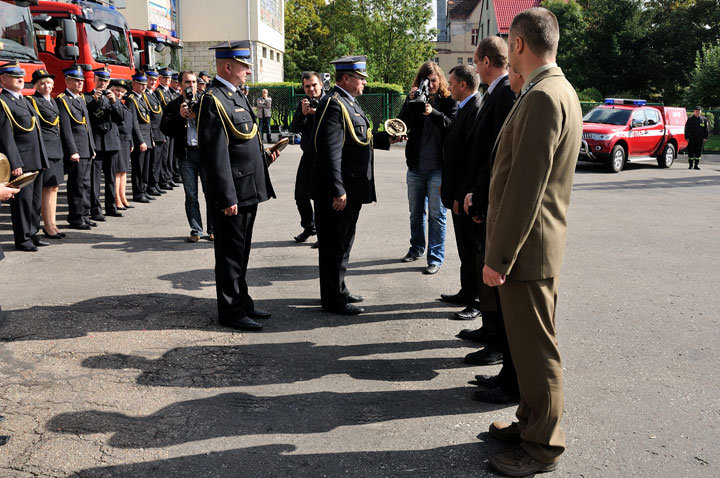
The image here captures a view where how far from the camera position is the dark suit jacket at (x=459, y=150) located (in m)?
5.52

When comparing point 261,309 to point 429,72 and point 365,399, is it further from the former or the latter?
point 429,72

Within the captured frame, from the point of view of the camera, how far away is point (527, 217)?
318cm

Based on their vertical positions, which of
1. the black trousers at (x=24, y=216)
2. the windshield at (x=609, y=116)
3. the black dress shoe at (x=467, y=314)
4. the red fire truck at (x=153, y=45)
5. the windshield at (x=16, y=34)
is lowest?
the black dress shoe at (x=467, y=314)

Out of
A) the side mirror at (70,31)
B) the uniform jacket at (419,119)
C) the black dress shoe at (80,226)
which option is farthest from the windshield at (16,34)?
the uniform jacket at (419,119)

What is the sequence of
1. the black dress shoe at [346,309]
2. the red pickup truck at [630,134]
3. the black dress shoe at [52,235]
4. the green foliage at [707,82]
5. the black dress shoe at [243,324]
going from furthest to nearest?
the green foliage at [707,82]
the red pickup truck at [630,134]
the black dress shoe at [52,235]
the black dress shoe at [346,309]
the black dress shoe at [243,324]

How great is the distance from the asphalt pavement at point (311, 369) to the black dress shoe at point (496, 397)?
0.22ft

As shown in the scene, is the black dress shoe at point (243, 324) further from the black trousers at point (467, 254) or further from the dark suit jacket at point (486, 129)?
the dark suit jacket at point (486, 129)

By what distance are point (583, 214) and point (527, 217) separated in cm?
901

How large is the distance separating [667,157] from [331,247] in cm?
1841

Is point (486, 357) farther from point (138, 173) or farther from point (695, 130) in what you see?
point (695, 130)

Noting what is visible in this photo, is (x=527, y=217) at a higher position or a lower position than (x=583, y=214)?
higher

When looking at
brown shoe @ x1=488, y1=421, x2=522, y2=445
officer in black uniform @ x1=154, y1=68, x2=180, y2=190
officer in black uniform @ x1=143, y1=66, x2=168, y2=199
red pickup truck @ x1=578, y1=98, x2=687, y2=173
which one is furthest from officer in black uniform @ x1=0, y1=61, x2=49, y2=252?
red pickup truck @ x1=578, y1=98, x2=687, y2=173

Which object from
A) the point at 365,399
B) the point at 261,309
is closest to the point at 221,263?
the point at 261,309

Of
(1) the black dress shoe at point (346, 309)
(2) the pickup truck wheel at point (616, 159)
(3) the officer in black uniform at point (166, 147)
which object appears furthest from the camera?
(2) the pickup truck wheel at point (616, 159)
